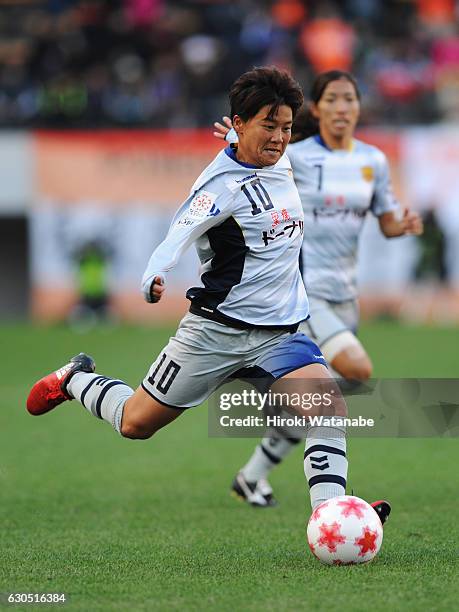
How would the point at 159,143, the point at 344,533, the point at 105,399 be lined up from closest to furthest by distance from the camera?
the point at 344,533
the point at 105,399
the point at 159,143

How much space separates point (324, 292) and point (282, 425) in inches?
42.2

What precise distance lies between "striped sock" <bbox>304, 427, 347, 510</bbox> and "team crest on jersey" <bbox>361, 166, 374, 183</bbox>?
274cm

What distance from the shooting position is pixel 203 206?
615cm

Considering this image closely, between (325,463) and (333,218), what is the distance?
270 centimetres

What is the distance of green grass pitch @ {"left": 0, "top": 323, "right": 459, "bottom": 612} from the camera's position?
5375 mm

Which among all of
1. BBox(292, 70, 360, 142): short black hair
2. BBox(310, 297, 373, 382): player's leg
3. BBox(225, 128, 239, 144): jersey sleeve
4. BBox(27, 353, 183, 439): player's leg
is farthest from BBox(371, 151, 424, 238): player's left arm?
BBox(27, 353, 183, 439): player's leg

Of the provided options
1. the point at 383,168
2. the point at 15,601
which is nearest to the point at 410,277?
the point at 383,168

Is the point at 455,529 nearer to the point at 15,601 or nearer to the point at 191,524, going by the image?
the point at 191,524

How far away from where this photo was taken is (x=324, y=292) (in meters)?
8.53

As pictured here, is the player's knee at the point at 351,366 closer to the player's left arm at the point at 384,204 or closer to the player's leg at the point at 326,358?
the player's leg at the point at 326,358

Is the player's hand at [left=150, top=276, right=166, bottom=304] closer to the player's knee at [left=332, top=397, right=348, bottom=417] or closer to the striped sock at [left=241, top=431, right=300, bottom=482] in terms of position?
the player's knee at [left=332, top=397, right=348, bottom=417]

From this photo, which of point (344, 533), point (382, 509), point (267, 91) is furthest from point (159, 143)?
point (344, 533)

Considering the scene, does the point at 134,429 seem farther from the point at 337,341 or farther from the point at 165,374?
the point at 337,341

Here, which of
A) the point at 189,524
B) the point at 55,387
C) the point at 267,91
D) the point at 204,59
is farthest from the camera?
the point at 204,59
